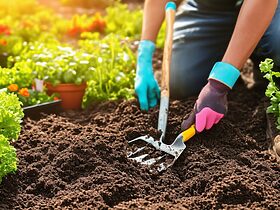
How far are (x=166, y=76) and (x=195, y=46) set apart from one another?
0.87 m

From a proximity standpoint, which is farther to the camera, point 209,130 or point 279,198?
point 209,130

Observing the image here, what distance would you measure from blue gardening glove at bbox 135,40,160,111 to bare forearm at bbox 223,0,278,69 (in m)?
0.62

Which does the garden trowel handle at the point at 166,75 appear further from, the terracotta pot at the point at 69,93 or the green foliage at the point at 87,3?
the green foliage at the point at 87,3

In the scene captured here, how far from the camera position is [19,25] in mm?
5652

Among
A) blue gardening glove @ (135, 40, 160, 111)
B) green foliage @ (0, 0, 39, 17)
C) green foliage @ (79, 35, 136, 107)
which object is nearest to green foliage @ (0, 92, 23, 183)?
blue gardening glove @ (135, 40, 160, 111)

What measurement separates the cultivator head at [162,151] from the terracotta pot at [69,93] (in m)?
0.90

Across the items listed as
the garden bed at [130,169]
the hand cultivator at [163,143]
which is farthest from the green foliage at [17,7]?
the hand cultivator at [163,143]

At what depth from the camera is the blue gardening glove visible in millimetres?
3766

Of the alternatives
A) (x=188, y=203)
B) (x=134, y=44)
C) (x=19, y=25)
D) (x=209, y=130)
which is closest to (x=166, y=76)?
(x=209, y=130)

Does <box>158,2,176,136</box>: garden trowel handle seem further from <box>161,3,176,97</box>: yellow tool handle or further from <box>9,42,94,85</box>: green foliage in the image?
<box>9,42,94,85</box>: green foliage

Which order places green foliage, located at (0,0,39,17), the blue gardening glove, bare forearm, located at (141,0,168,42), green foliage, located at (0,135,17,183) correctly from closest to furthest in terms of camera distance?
green foliage, located at (0,135,17,183) < the blue gardening glove < bare forearm, located at (141,0,168,42) < green foliage, located at (0,0,39,17)

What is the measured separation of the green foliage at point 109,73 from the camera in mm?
4098

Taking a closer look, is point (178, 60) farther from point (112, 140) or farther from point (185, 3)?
point (112, 140)

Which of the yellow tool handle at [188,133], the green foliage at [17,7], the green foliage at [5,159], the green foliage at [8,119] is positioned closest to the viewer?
the green foliage at [5,159]
